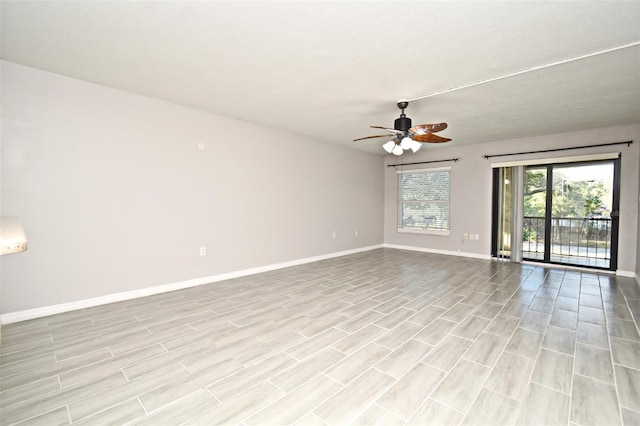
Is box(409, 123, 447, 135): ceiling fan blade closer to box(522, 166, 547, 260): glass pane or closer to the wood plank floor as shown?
the wood plank floor

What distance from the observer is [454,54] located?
2.49 metres

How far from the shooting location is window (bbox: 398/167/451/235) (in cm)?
682

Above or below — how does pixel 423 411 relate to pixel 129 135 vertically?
below

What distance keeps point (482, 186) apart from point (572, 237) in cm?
185

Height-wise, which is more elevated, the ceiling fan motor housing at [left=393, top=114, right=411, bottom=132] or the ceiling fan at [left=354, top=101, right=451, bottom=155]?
the ceiling fan motor housing at [left=393, top=114, right=411, bottom=132]

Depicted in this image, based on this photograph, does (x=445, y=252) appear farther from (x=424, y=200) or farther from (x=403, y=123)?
(x=403, y=123)

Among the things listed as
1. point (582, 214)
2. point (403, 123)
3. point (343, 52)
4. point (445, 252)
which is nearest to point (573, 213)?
point (582, 214)

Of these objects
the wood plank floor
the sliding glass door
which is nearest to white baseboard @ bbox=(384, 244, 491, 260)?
the sliding glass door

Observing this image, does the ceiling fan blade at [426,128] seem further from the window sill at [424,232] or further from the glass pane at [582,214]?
the window sill at [424,232]

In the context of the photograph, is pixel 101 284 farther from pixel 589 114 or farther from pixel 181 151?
pixel 589 114

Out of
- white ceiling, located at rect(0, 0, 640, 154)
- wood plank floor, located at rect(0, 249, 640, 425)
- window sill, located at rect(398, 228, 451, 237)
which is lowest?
wood plank floor, located at rect(0, 249, 640, 425)

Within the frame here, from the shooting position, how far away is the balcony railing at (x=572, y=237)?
5.10m

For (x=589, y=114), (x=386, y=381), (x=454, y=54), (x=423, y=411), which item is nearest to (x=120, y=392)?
(x=386, y=381)

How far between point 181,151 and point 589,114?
6.05m
